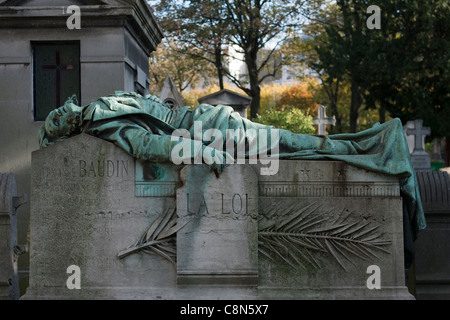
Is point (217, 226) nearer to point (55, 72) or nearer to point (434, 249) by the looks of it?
point (434, 249)

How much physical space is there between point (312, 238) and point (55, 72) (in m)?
5.19

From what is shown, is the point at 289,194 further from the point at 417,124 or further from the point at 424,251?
the point at 417,124

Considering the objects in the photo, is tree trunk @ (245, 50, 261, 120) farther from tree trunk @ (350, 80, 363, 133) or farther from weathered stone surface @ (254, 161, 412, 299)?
weathered stone surface @ (254, 161, 412, 299)

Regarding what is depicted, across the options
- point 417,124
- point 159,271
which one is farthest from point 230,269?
point 417,124

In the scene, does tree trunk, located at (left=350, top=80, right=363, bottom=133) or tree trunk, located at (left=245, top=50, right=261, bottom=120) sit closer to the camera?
tree trunk, located at (left=245, top=50, right=261, bottom=120)

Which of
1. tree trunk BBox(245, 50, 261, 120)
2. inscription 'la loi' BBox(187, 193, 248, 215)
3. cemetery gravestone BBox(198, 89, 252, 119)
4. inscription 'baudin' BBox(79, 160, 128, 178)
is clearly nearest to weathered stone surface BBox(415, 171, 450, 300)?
inscription 'la loi' BBox(187, 193, 248, 215)

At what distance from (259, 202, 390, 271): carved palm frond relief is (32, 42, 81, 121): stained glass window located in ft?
15.1

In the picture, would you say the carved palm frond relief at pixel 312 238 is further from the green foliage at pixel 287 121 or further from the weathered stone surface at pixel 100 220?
the green foliage at pixel 287 121

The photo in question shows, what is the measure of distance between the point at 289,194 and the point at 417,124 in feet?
46.4

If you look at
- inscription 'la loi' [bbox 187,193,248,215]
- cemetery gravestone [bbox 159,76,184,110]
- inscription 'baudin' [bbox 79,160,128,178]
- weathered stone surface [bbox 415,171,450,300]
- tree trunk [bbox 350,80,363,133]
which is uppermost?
tree trunk [bbox 350,80,363,133]

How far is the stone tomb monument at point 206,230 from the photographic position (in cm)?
576

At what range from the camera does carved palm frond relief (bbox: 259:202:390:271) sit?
19.3 feet

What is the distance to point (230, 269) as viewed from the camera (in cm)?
577
